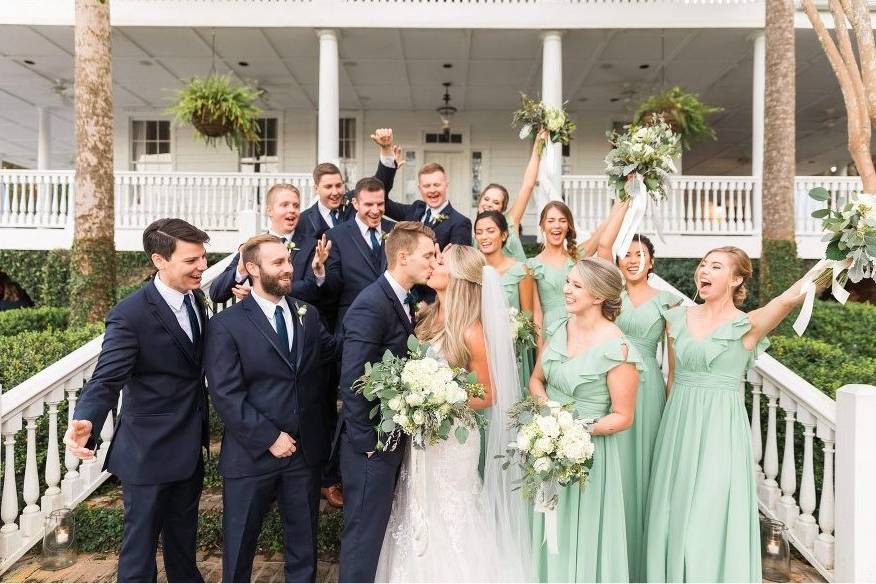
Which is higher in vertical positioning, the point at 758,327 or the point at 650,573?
the point at 758,327

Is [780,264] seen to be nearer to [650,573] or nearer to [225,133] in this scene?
[650,573]

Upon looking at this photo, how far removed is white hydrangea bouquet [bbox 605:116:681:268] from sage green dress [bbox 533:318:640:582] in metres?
1.11

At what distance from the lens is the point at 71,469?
3922mm

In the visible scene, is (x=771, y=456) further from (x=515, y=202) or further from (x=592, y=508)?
(x=515, y=202)

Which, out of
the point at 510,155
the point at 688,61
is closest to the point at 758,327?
the point at 688,61

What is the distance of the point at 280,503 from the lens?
2957 millimetres

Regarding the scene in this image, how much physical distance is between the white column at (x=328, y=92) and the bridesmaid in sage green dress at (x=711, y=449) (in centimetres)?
810

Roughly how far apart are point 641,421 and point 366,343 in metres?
1.79

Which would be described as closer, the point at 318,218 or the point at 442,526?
the point at 442,526

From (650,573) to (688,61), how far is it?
36.9 feet

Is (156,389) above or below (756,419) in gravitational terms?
above

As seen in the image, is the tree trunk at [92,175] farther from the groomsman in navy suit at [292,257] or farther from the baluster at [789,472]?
the baluster at [789,472]

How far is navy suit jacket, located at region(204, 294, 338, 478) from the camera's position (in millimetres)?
2756

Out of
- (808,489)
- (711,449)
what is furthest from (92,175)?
(808,489)
